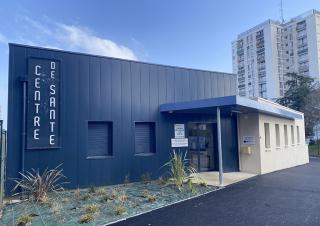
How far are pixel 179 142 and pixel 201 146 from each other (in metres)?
1.54

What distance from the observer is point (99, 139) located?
411 inches

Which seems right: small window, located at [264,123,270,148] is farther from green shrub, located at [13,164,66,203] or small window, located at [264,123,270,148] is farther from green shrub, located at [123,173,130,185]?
green shrub, located at [13,164,66,203]

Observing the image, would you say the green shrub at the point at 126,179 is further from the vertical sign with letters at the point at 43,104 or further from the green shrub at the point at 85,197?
the vertical sign with letters at the point at 43,104

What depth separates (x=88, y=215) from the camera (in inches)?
240

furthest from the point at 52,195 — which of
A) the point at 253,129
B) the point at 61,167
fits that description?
the point at 253,129

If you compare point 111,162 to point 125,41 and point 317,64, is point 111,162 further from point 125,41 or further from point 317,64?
point 317,64

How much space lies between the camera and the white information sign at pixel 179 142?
39.2ft

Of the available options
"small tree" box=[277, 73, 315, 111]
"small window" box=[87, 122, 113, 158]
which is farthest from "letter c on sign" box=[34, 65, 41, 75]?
"small tree" box=[277, 73, 315, 111]

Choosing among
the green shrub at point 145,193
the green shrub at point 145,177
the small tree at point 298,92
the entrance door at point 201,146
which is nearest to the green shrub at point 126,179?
the green shrub at point 145,177

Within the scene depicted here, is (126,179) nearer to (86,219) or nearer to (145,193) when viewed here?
(145,193)

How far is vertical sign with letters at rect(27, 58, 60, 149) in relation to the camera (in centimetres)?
902

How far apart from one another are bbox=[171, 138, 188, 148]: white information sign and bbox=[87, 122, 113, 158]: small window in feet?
8.87

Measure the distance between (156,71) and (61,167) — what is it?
17.1 ft

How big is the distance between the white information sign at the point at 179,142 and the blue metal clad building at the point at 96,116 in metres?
0.25
